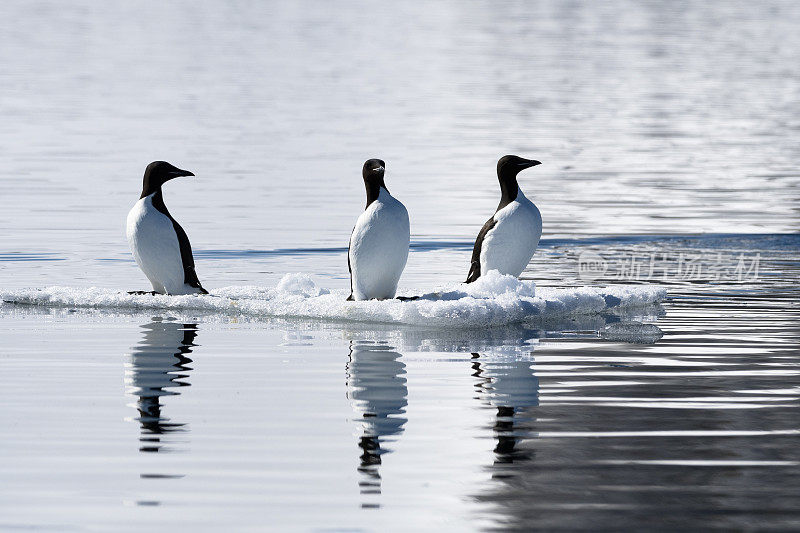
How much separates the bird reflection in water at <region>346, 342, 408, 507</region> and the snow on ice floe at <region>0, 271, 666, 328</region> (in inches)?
44.1

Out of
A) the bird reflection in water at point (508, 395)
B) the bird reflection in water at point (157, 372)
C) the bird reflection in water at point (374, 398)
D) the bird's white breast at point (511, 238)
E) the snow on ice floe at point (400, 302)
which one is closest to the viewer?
the bird reflection in water at point (374, 398)

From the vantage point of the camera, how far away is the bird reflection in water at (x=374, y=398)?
813 centimetres

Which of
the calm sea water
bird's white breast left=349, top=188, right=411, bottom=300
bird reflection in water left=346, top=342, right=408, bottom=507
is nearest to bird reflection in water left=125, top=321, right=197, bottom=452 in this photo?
the calm sea water

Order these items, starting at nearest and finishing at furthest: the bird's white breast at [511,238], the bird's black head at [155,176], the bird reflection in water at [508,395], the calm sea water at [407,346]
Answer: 1. the calm sea water at [407,346]
2. the bird reflection in water at [508,395]
3. the bird's white breast at [511,238]
4. the bird's black head at [155,176]

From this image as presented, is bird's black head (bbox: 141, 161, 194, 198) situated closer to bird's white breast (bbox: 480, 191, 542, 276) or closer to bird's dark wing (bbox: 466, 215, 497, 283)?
bird's dark wing (bbox: 466, 215, 497, 283)

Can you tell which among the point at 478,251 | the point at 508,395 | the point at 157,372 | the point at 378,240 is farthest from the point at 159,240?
the point at 508,395

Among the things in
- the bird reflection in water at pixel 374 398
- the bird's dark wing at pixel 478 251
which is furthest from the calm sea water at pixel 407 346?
the bird's dark wing at pixel 478 251

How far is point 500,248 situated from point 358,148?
22.4m

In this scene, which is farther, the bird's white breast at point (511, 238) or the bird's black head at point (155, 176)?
the bird's black head at point (155, 176)

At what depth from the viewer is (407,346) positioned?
11.8 meters

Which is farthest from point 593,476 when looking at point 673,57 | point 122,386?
point 673,57

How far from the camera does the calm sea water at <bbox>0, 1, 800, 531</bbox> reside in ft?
24.9

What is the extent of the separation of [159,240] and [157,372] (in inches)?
154

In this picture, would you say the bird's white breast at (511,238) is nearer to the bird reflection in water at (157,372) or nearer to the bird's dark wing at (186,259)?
the bird's dark wing at (186,259)
